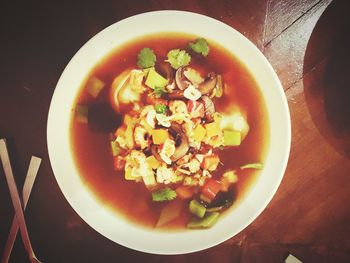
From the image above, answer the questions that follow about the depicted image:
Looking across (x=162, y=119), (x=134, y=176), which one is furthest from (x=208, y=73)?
(x=134, y=176)

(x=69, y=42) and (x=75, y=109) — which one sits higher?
(x=69, y=42)

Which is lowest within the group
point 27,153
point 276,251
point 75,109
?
point 276,251

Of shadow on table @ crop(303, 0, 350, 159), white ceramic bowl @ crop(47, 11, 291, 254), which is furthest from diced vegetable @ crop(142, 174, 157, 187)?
shadow on table @ crop(303, 0, 350, 159)

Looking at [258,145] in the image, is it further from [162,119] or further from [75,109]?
[75,109]

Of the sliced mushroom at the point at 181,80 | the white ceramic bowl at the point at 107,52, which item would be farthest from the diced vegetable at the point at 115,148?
the sliced mushroom at the point at 181,80

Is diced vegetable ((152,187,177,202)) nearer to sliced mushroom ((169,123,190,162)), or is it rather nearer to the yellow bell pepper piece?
sliced mushroom ((169,123,190,162))

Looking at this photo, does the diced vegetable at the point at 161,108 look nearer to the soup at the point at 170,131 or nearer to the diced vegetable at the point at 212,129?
the soup at the point at 170,131

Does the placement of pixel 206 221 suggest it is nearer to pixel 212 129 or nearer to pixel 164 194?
pixel 164 194
